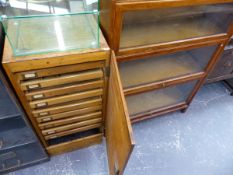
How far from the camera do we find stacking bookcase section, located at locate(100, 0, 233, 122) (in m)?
0.85

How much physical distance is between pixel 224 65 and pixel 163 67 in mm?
574

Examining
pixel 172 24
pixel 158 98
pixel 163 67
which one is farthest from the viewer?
pixel 158 98

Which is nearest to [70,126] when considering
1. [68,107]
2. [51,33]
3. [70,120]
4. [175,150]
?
[70,120]

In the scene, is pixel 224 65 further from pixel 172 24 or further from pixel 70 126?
pixel 70 126

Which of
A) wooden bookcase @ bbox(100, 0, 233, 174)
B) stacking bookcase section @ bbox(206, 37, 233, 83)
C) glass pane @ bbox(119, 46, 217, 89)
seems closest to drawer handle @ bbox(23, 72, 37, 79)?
wooden bookcase @ bbox(100, 0, 233, 174)

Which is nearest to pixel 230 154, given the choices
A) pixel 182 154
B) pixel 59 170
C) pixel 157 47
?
pixel 182 154

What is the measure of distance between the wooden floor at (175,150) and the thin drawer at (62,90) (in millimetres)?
602

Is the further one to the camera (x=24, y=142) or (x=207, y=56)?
(x=207, y=56)

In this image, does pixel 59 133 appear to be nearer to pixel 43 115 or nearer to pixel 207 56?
pixel 43 115

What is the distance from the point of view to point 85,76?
909mm

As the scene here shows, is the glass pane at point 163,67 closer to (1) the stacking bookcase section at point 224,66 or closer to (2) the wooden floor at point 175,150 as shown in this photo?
(1) the stacking bookcase section at point 224,66

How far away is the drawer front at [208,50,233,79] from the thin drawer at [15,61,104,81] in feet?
3.35

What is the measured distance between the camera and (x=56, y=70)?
0.83 metres

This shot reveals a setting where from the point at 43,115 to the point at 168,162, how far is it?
91 centimetres
